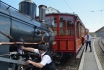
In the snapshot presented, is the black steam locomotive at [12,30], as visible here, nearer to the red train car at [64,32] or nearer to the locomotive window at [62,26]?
the red train car at [64,32]

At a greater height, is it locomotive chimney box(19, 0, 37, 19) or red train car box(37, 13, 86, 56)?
locomotive chimney box(19, 0, 37, 19)

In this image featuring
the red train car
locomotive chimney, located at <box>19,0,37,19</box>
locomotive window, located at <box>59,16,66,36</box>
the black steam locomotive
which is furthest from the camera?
locomotive window, located at <box>59,16,66,36</box>

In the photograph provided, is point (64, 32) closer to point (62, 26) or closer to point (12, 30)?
point (62, 26)

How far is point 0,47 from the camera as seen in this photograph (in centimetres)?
297

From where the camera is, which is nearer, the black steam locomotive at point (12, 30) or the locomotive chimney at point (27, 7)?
the black steam locomotive at point (12, 30)

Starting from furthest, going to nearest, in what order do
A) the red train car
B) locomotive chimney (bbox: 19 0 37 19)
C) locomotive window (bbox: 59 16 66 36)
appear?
1. locomotive window (bbox: 59 16 66 36)
2. the red train car
3. locomotive chimney (bbox: 19 0 37 19)

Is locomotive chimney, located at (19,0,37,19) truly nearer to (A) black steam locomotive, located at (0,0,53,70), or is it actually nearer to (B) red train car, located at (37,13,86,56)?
(A) black steam locomotive, located at (0,0,53,70)

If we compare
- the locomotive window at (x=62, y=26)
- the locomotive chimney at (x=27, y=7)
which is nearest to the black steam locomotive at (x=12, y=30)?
the locomotive chimney at (x=27, y=7)

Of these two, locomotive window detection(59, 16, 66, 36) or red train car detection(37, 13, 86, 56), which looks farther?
locomotive window detection(59, 16, 66, 36)

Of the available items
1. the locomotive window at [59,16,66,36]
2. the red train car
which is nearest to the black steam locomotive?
the red train car

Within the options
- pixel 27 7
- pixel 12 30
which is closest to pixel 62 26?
pixel 27 7

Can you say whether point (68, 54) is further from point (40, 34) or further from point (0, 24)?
point (0, 24)

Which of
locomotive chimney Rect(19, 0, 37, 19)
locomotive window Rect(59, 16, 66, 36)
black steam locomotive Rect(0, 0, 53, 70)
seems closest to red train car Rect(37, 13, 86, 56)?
locomotive window Rect(59, 16, 66, 36)

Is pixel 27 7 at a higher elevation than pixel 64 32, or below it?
higher
